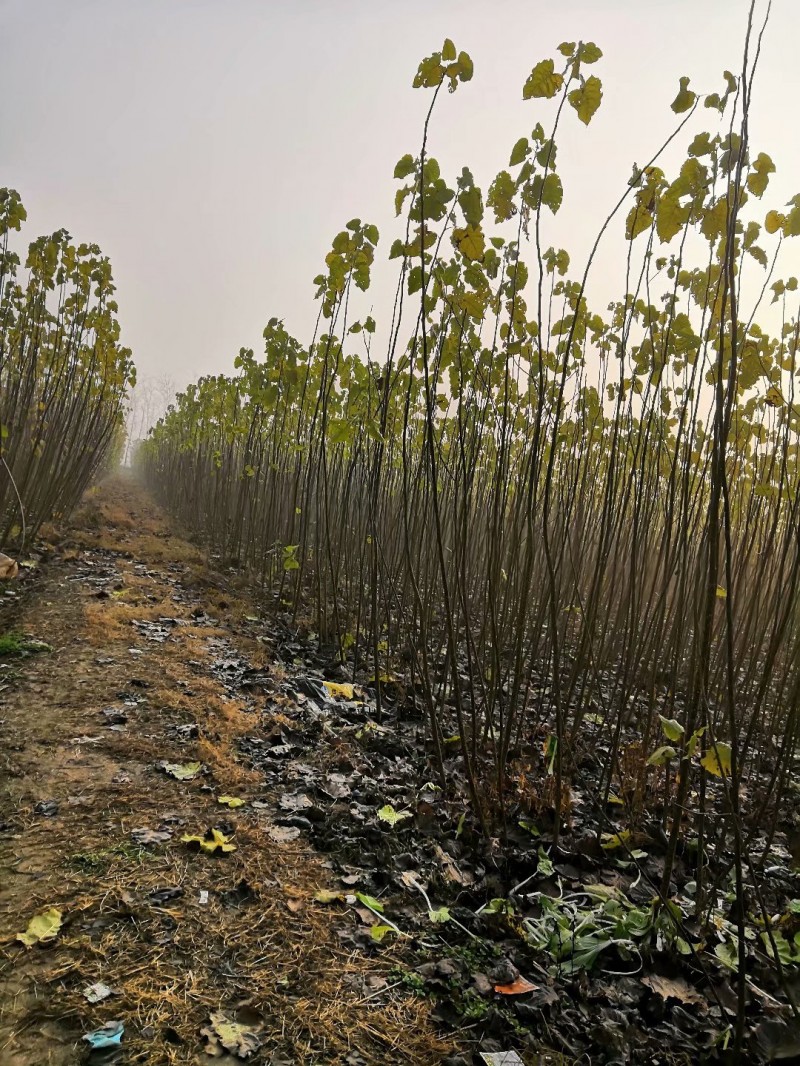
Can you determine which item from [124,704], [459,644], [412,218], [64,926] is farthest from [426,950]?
[459,644]

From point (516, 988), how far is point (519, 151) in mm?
2662

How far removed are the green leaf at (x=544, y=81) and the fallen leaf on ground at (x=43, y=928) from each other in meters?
2.81

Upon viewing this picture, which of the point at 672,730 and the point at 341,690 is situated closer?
the point at 672,730

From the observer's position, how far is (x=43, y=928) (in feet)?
4.62

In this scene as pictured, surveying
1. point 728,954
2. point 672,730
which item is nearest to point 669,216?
point 672,730

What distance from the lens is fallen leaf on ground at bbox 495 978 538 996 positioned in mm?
1468

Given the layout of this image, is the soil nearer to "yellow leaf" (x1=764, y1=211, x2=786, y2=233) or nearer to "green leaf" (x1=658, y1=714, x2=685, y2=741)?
"green leaf" (x1=658, y1=714, x2=685, y2=741)

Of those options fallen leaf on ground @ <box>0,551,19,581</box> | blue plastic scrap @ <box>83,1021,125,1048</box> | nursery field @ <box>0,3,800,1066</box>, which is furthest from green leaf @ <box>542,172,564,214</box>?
fallen leaf on ground @ <box>0,551,19,581</box>

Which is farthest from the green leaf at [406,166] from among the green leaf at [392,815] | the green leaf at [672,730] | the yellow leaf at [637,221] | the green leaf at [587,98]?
the green leaf at [392,815]

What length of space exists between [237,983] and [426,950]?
52 centimetres

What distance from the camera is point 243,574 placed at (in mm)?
6535

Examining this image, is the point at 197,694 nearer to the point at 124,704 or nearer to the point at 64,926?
the point at 124,704

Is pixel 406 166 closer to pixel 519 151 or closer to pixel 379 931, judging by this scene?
pixel 519 151

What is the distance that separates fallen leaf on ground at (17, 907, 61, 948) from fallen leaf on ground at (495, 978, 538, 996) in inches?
43.6
